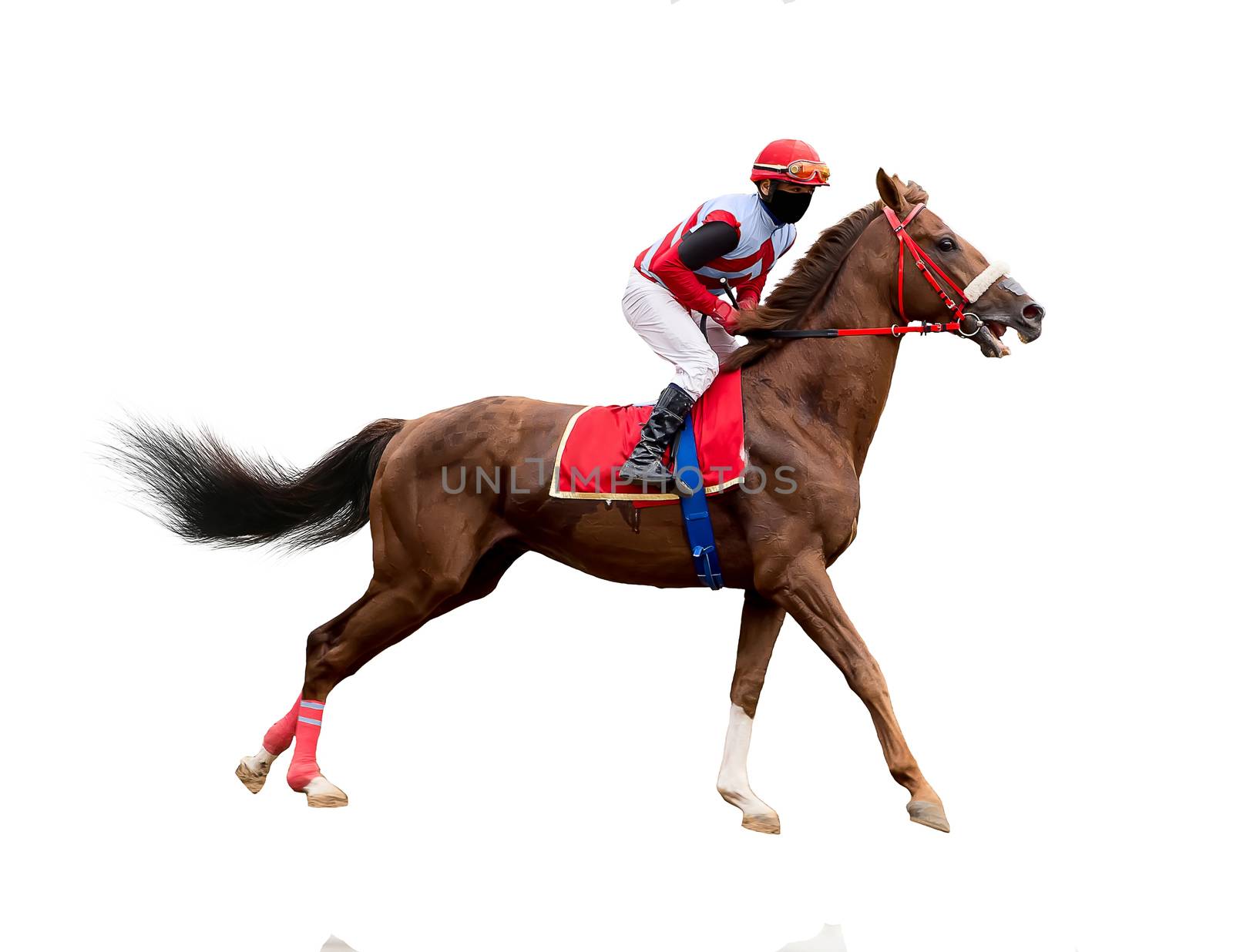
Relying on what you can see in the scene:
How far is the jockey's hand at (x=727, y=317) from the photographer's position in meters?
7.95

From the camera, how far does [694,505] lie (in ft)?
25.7

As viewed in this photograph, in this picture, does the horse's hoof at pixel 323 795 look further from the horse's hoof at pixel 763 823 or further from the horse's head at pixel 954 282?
the horse's head at pixel 954 282

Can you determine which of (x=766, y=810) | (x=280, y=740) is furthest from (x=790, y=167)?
(x=280, y=740)

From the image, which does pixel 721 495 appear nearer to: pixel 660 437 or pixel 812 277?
pixel 660 437

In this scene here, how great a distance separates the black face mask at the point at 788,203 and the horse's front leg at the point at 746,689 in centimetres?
180

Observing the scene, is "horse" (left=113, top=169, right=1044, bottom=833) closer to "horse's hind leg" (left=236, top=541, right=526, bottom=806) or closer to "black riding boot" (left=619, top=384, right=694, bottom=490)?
"horse's hind leg" (left=236, top=541, right=526, bottom=806)

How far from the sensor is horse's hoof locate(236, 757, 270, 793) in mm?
8664

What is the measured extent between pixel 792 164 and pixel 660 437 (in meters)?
1.39

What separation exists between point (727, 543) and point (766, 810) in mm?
1275

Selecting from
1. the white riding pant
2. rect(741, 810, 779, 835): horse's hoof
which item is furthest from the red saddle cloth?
rect(741, 810, 779, 835): horse's hoof

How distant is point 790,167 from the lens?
7.77 meters

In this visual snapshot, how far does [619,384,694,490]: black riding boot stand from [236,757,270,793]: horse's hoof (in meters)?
2.51

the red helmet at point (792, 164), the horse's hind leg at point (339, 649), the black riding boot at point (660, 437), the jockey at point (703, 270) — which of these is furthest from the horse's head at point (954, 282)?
the horse's hind leg at point (339, 649)

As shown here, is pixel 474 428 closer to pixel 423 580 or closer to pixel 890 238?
pixel 423 580
